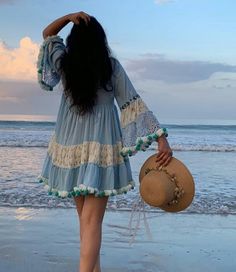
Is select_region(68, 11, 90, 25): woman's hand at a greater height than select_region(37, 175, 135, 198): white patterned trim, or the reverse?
select_region(68, 11, 90, 25): woman's hand

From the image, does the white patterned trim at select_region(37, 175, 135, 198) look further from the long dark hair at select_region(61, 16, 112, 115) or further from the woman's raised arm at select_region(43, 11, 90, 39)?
the woman's raised arm at select_region(43, 11, 90, 39)

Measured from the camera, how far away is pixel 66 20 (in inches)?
131

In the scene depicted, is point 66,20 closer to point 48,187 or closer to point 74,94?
point 74,94

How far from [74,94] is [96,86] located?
140 mm

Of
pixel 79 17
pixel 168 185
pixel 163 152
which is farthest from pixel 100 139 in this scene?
pixel 79 17

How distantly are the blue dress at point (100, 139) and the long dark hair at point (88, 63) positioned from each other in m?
0.05

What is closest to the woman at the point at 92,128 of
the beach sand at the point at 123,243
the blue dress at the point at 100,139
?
the blue dress at the point at 100,139

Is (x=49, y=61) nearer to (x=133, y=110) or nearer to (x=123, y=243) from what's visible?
(x=133, y=110)

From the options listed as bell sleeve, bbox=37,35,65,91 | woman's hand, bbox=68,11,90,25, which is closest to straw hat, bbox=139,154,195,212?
bell sleeve, bbox=37,35,65,91

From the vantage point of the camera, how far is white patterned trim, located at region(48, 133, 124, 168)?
10.7ft

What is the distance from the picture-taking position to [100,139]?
3256mm

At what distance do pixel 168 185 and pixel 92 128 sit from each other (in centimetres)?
55

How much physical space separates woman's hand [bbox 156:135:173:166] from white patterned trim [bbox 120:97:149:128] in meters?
0.20

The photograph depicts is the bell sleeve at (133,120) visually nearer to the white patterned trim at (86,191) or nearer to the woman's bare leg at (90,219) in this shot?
the white patterned trim at (86,191)
